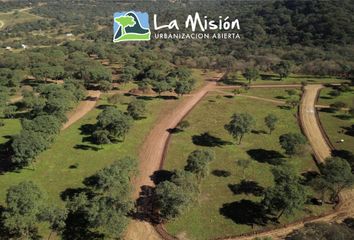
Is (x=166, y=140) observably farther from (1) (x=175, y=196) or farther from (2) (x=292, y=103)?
(2) (x=292, y=103)

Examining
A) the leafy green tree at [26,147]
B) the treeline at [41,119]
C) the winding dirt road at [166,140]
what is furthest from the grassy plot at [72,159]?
the winding dirt road at [166,140]

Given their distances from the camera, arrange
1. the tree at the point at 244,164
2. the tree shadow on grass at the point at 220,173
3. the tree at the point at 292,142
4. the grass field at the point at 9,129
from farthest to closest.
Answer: the grass field at the point at 9,129, the tree at the point at 292,142, the tree shadow on grass at the point at 220,173, the tree at the point at 244,164

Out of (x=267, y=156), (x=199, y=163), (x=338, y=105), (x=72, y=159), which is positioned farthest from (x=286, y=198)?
(x=338, y=105)

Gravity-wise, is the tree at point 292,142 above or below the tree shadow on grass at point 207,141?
above

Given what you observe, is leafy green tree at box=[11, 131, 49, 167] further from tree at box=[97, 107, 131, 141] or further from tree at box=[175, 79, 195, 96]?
tree at box=[175, 79, 195, 96]

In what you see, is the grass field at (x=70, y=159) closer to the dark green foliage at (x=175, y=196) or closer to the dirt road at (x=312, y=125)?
the dark green foliage at (x=175, y=196)

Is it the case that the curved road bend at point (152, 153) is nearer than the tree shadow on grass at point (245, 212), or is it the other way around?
the curved road bend at point (152, 153)

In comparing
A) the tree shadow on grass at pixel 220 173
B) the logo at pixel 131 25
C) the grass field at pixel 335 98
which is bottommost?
the tree shadow on grass at pixel 220 173
